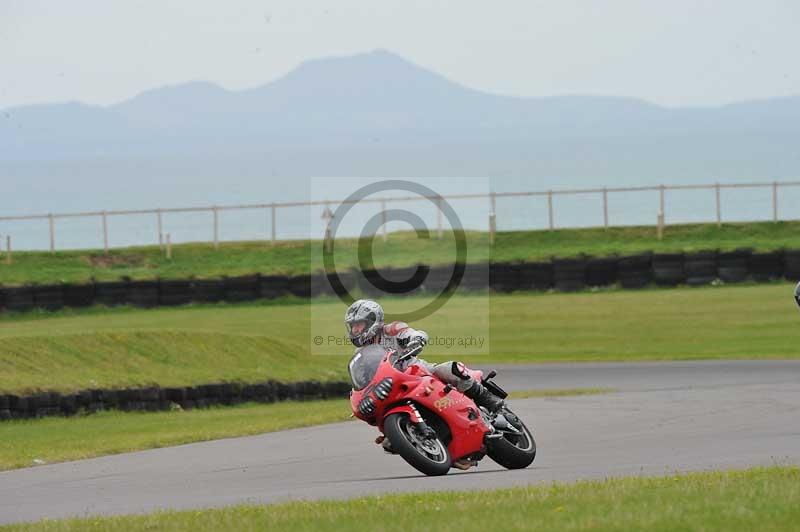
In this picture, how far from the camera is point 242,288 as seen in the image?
39.5 meters

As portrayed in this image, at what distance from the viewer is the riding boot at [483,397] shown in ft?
40.6

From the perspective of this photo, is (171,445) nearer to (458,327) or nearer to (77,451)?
(77,451)

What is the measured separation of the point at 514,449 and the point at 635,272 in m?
26.0

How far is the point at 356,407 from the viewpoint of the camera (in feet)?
39.1

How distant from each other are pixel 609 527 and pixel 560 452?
220 inches

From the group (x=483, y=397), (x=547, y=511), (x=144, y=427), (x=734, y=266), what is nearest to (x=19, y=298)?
(x=734, y=266)

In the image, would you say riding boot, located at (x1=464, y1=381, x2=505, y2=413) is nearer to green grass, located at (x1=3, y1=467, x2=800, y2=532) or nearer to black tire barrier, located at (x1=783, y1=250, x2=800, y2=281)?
green grass, located at (x1=3, y1=467, x2=800, y2=532)

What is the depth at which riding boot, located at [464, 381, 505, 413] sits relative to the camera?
12375mm

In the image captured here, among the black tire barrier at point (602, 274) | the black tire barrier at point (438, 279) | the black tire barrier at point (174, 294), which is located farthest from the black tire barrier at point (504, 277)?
the black tire barrier at point (174, 294)

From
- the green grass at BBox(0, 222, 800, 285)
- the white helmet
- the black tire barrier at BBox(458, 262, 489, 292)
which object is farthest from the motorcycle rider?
the green grass at BBox(0, 222, 800, 285)

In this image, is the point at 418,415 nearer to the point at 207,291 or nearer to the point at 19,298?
the point at 19,298

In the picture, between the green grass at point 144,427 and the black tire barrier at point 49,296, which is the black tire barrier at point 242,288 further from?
the green grass at point 144,427

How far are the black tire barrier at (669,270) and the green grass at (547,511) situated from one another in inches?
1080

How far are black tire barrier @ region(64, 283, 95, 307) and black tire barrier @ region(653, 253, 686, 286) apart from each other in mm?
13850
